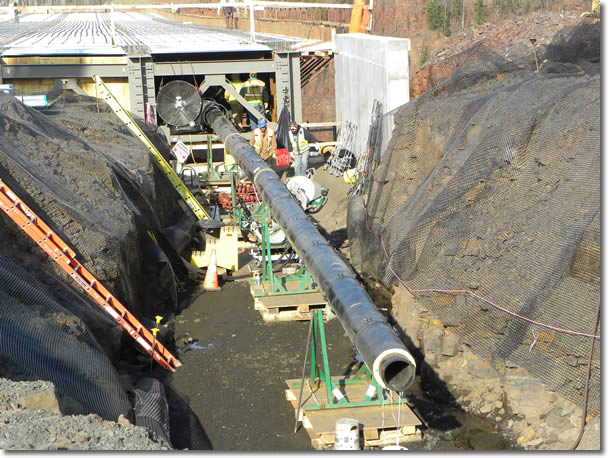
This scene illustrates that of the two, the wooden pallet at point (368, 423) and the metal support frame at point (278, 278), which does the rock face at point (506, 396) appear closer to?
the wooden pallet at point (368, 423)

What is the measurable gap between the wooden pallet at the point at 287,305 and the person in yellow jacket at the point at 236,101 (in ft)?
39.3

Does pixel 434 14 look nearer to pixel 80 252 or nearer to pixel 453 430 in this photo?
pixel 80 252

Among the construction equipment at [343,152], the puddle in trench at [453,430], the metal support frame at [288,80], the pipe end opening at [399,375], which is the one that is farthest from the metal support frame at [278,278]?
the metal support frame at [288,80]

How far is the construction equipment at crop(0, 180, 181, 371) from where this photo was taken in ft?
32.4

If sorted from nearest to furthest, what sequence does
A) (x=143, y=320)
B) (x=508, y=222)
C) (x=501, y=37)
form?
(x=508, y=222) → (x=143, y=320) → (x=501, y=37)

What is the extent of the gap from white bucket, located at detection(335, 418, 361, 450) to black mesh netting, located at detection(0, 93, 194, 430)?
192 centimetres

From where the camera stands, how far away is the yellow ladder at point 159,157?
1638 cm

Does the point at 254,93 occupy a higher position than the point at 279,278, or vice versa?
the point at 254,93

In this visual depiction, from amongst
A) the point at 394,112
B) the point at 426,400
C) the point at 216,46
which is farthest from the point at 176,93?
the point at 426,400

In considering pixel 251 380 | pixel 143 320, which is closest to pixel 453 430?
pixel 251 380

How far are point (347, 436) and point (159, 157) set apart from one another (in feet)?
33.8

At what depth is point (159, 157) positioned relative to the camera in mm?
17141

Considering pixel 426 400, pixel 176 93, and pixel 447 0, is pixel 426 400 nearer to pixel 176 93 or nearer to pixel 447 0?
pixel 176 93

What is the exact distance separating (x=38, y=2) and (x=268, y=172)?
57957 mm
